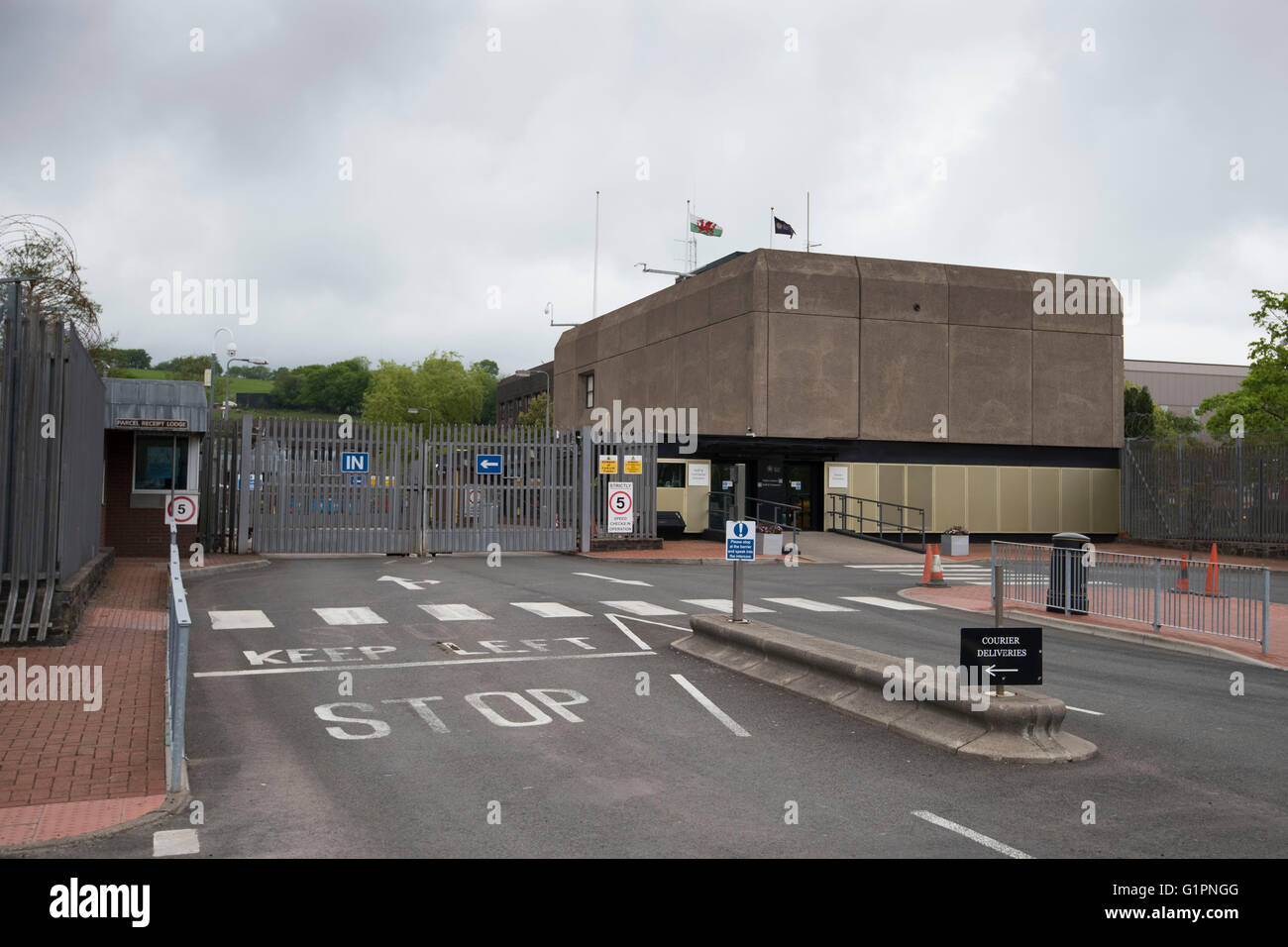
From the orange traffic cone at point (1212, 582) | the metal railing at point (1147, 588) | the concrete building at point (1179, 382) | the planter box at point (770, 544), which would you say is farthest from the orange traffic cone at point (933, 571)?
the concrete building at point (1179, 382)

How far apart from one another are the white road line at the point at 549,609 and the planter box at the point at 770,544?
1425 cm

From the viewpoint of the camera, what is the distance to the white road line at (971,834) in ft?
19.1

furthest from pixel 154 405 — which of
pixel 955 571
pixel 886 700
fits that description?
pixel 955 571

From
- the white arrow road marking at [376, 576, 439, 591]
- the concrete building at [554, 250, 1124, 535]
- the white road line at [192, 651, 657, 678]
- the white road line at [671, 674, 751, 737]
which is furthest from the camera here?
the concrete building at [554, 250, 1124, 535]

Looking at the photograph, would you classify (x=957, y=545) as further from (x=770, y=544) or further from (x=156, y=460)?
(x=156, y=460)

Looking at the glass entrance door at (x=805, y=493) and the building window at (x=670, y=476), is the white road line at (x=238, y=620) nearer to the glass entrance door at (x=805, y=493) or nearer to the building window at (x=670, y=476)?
the building window at (x=670, y=476)

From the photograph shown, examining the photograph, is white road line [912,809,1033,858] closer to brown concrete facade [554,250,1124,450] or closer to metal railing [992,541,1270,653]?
metal railing [992,541,1270,653]

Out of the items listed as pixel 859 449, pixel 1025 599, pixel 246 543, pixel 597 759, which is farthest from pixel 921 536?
pixel 597 759

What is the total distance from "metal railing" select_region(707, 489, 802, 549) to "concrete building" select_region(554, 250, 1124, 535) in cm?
49

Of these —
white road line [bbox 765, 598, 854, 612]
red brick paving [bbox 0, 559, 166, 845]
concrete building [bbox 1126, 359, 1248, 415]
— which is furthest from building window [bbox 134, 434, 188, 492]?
concrete building [bbox 1126, 359, 1248, 415]

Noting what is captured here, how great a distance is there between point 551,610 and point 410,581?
15.8 feet

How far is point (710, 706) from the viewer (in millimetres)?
9719

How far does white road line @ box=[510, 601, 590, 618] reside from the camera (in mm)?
15688
